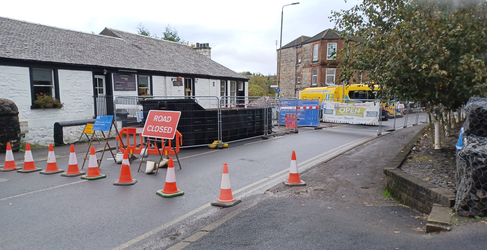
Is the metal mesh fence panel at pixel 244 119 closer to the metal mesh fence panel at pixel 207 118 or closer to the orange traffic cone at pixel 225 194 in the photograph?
the metal mesh fence panel at pixel 207 118

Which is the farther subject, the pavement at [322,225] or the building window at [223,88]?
the building window at [223,88]

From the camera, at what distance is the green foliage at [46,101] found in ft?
42.1

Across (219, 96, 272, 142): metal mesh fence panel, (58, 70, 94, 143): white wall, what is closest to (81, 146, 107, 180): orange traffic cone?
(219, 96, 272, 142): metal mesh fence panel

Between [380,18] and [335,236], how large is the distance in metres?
6.21

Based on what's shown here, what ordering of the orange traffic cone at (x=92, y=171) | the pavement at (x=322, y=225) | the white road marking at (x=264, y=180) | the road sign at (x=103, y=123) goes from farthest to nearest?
the road sign at (x=103, y=123) → the orange traffic cone at (x=92, y=171) → the white road marking at (x=264, y=180) → the pavement at (x=322, y=225)

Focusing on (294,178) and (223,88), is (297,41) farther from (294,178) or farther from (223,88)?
(294,178)

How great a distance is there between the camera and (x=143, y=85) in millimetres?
18016

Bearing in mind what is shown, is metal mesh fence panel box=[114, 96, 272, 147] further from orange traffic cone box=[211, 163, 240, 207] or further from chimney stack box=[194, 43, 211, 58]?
chimney stack box=[194, 43, 211, 58]

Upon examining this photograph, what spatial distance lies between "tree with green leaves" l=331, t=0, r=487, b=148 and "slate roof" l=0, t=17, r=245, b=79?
1293 cm

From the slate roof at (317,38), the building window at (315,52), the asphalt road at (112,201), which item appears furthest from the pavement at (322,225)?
the building window at (315,52)

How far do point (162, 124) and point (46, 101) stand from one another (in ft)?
26.0

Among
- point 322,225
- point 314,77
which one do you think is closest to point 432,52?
point 322,225

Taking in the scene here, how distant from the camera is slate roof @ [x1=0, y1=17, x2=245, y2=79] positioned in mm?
13331

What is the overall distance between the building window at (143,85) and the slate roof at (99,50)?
2.42ft
